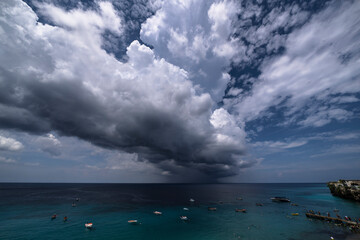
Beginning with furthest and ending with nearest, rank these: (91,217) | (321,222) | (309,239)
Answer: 1. (91,217)
2. (321,222)
3. (309,239)

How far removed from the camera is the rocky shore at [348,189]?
95.8 metres

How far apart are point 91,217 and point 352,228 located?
293 feet

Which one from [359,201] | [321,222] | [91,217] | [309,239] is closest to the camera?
[309,239]

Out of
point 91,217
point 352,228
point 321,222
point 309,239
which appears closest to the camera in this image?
point 309,239

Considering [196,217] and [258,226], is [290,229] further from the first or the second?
[196,217]

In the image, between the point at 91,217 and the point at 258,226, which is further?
the point at 91,217

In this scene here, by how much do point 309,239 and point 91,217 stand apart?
2820 inches

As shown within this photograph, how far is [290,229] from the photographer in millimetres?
49906

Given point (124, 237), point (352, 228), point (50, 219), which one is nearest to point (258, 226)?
point (352, 228)

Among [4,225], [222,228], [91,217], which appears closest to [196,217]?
[222,228]

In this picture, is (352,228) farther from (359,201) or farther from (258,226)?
(359,201)

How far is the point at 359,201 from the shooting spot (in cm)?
9550

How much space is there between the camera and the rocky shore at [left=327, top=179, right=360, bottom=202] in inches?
3770

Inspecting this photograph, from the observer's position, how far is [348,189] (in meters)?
102
